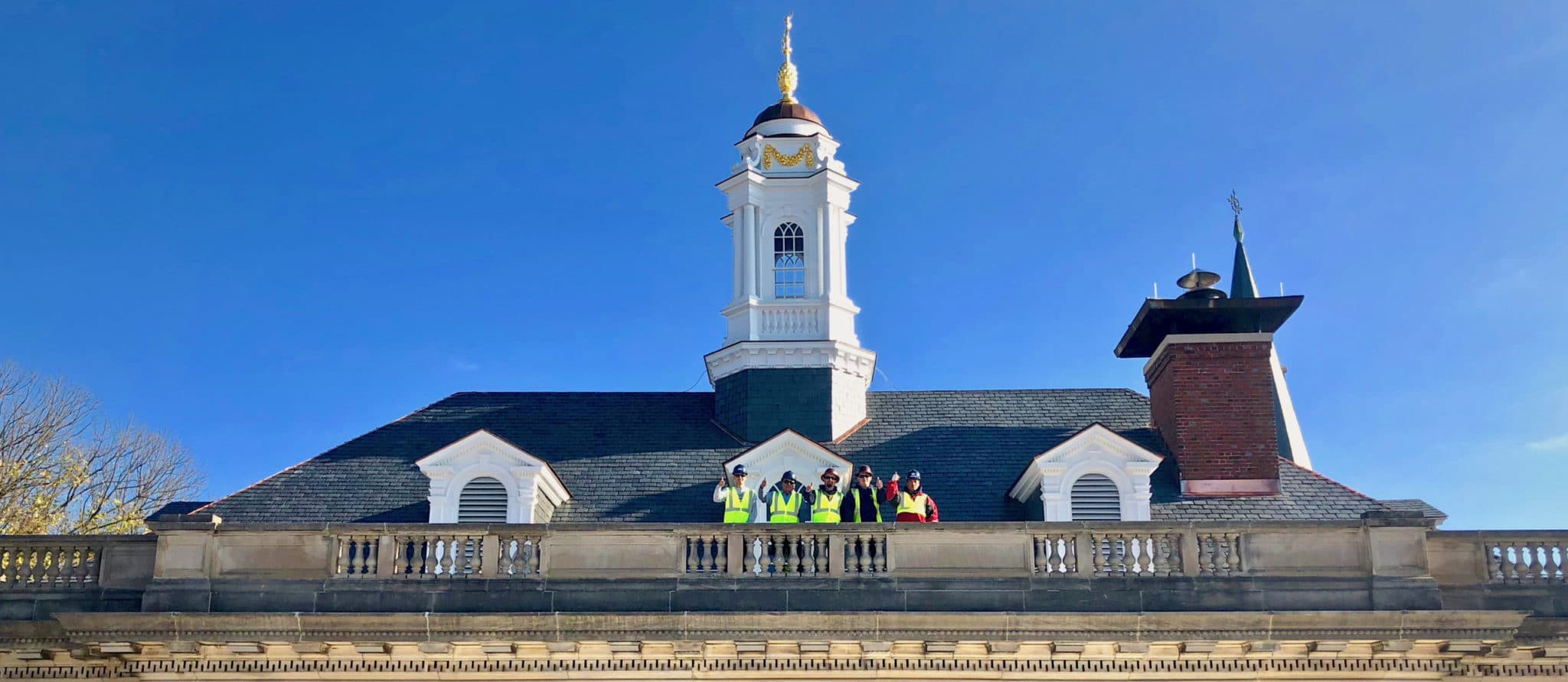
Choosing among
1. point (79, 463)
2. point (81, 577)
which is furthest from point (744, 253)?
point (79, 463)

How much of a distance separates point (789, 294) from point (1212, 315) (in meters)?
7.73

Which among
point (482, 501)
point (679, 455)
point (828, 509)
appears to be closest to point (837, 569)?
point (828, 509)

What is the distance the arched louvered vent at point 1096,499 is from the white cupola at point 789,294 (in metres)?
4.78

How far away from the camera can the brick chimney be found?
88.0 feet

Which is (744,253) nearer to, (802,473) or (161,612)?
(802,473)

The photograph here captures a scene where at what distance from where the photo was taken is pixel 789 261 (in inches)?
1253

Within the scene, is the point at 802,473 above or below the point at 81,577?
above

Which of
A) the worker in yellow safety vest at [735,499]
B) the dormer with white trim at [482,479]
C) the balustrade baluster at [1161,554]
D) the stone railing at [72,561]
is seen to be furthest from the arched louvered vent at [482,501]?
the balustrade baluster at [1161,554]

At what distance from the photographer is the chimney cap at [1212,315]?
2834 centimetres

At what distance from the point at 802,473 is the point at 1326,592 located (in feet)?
28.5

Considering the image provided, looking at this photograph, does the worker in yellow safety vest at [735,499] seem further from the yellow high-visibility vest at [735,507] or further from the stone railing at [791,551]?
the stone railing at [791,551]

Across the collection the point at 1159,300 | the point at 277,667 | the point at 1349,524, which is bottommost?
the point at 277,667

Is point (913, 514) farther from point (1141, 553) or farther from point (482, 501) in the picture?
point (482, 501)

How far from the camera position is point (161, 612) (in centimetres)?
2020
